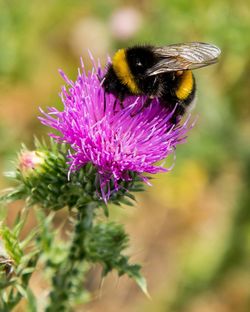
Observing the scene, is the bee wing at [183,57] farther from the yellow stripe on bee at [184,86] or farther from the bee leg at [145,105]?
the bee leg at [145,105]

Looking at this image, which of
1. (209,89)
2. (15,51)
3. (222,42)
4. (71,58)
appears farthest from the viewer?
(71,58)

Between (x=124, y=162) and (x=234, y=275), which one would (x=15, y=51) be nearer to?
(x=234, y=275)

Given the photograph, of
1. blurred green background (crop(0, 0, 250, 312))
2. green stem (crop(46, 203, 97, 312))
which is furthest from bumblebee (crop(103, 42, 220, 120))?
A: blurred green background (crop(0, 0, 250, 312))

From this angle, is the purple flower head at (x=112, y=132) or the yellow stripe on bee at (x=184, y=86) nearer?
the purple flower head at (x=112, y=132)

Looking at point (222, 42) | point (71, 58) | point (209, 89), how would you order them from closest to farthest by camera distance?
point (222, 42)
point (209, 89)
point (71, 58)

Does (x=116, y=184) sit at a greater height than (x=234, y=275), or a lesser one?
greater

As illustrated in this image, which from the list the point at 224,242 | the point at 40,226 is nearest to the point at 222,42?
the point at 224,242

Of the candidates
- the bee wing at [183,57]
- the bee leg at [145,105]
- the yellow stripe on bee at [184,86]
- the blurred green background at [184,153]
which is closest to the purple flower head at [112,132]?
the bee leg at [145,105]
